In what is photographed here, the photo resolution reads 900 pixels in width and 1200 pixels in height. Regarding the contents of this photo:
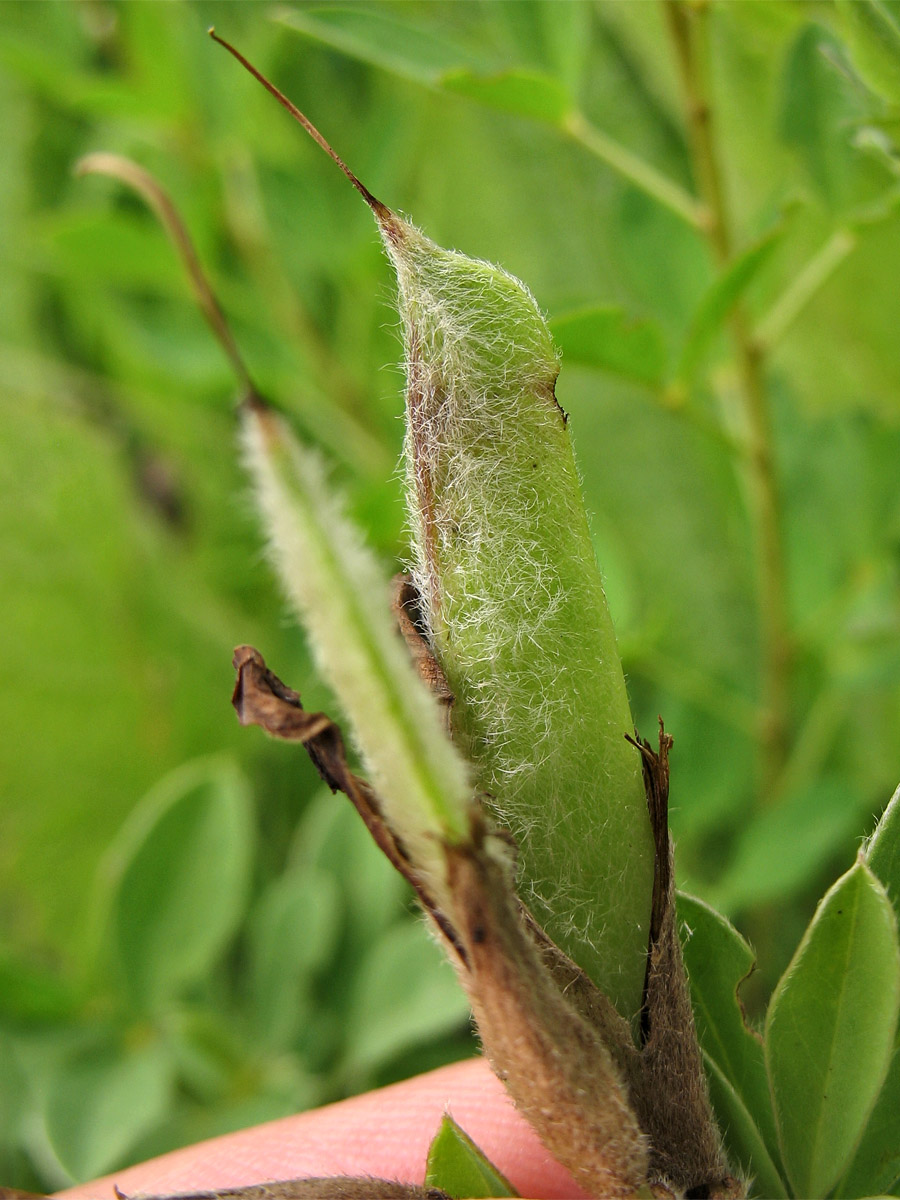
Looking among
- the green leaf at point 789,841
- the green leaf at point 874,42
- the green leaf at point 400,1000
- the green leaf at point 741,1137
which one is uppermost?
the green leaf at point 874,42

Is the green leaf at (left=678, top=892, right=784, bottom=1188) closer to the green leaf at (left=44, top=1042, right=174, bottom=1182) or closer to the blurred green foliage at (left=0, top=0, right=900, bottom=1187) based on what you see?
the blurred green foliage at (left=0, top=0, right=900, bottom=1187)

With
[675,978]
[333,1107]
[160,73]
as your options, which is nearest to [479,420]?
[675,978]

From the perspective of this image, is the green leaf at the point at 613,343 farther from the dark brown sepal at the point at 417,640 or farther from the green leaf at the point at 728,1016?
the green leaf at the point at 728,1016

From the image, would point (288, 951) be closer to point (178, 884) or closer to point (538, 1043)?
point (178, 884)

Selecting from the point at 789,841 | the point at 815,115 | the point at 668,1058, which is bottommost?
the point at 789,841

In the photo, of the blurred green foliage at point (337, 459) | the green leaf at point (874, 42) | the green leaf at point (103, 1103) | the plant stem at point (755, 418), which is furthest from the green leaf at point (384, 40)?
the green leaf at point (103, 1103)

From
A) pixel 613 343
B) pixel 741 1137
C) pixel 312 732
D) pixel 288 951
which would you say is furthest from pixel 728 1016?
pixel 288 951
